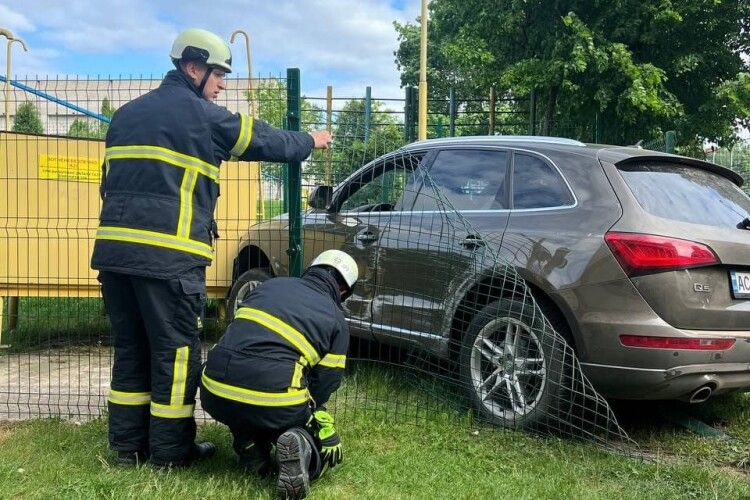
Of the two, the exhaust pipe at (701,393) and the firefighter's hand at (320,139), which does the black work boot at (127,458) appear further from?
the exhaust pipe at (701,393)

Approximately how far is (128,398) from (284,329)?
1009 millimetres

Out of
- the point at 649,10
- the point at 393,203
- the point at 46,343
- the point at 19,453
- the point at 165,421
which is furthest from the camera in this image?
the point at 649,10

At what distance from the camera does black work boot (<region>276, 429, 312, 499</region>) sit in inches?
117

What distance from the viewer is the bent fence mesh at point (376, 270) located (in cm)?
396

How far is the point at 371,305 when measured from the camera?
489cm

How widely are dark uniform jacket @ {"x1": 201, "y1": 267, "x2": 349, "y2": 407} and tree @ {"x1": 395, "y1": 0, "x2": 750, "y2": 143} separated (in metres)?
10.5

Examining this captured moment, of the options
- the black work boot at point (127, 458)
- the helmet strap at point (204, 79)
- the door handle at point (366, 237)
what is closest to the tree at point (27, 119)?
the door handle at point (366, 237)

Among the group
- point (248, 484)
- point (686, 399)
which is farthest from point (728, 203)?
point (248, 484)

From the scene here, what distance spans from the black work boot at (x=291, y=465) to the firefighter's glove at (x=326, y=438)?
10.2 inches

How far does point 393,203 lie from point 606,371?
188cm

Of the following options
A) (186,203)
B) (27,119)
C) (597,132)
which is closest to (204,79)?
(186,203)

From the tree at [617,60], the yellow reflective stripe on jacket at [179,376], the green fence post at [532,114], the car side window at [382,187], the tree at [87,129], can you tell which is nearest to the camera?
the yellow reflective stripe on jacket at [179,376]

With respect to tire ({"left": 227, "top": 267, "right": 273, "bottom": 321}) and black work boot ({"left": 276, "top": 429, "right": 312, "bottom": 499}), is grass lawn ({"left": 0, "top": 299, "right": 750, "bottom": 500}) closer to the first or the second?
black work boot ({"left": 276, "top": 429, "right": 312, "bottom": 499})

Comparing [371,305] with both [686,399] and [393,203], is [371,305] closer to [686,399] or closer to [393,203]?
[393,203]
